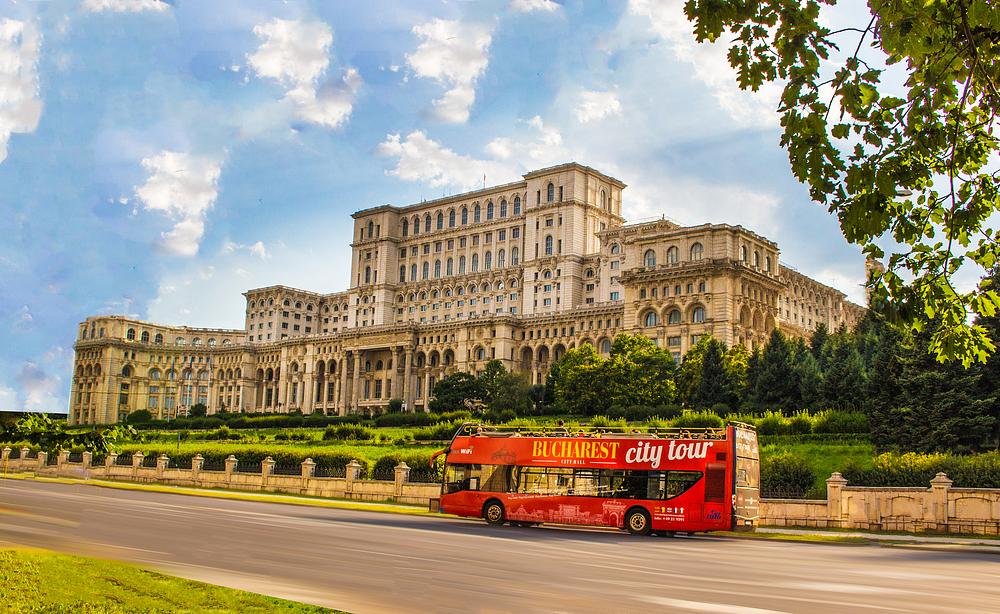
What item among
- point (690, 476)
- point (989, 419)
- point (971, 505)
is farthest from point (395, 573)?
point (989, 419)

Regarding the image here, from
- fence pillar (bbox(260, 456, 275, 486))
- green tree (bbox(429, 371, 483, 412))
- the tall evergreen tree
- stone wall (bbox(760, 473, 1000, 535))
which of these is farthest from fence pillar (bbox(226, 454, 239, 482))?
green tree (bbox(429, 371, 483, 412))

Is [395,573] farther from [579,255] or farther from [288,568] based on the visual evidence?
[579,255]

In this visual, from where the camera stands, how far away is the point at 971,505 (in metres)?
31.7

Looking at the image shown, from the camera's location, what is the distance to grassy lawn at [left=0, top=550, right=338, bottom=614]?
991cm

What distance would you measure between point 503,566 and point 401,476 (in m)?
28.7

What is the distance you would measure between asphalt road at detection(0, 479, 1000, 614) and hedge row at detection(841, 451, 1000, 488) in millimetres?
10727

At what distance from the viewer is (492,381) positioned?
100 meters

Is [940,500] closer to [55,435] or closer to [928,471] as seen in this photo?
[928,471]

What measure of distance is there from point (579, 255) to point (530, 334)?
13.6 m

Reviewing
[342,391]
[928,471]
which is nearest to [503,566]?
[928,471]

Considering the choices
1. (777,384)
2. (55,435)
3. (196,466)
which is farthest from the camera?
(777,384)

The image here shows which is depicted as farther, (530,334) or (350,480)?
(530,334)

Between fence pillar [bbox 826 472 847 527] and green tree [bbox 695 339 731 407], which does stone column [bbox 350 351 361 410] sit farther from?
fence pillar [bbox 826 472 847 527]

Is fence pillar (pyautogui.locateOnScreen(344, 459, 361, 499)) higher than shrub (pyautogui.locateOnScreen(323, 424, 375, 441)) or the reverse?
the reverse
